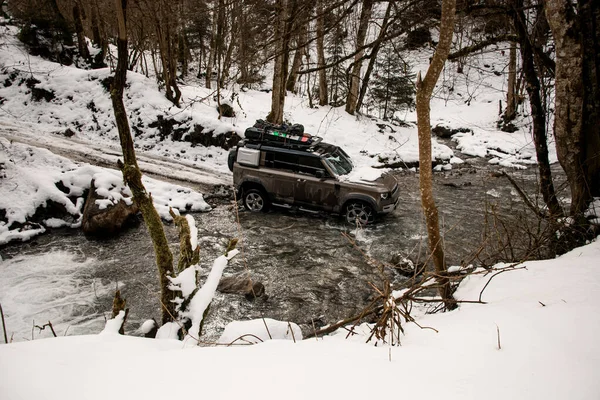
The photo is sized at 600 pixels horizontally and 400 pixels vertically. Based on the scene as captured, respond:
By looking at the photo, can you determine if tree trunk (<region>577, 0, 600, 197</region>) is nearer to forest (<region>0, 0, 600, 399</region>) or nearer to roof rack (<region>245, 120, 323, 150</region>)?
forest (<region>0, 0, 600, 399</region>)

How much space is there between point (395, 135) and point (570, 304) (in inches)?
648

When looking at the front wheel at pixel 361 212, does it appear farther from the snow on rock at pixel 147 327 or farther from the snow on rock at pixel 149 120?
the snow on rock at pixel 147 327

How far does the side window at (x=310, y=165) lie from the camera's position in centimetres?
889

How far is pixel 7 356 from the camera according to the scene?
78.2 inches

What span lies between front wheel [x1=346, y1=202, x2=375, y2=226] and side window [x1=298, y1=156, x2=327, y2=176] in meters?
1.18

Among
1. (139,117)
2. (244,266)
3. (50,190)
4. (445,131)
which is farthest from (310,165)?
(445,131)

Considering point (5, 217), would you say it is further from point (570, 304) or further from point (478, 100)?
point (478, 100)

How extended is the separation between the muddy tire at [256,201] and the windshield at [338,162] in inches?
82.3

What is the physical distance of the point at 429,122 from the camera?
3588mm

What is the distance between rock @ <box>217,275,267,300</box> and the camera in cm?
636

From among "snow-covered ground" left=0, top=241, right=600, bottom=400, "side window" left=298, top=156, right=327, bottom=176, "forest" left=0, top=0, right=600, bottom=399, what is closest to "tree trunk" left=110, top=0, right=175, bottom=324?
"forest" left=0, top=0, right=600, bottom=399

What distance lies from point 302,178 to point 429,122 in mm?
5613

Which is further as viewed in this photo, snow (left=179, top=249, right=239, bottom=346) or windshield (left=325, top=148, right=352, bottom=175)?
windshield (left=325, top=148, right=352, bottom=175)

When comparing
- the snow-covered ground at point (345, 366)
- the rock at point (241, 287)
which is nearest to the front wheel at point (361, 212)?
the rock at point (241, 287)
